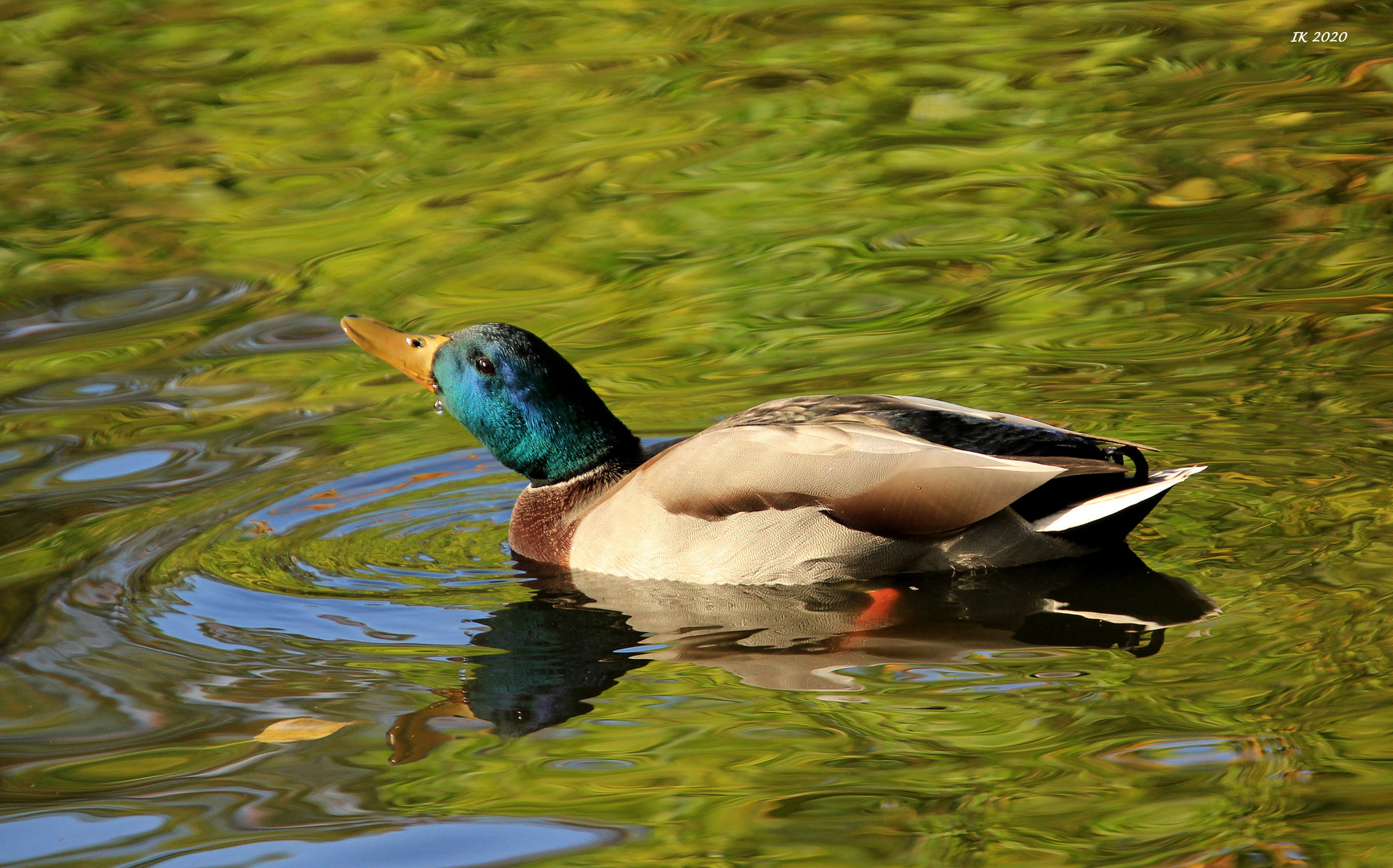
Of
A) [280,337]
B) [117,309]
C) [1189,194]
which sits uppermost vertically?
[1189,194]

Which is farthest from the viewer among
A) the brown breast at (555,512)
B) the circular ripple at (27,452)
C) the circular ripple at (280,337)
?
the circular ripple at (280,337)

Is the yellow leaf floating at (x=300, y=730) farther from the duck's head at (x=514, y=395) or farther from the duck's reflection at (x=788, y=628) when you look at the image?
the duck's head at (x=514, y=395)

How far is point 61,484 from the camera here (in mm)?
7172

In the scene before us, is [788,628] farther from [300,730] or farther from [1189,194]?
[1189,194]

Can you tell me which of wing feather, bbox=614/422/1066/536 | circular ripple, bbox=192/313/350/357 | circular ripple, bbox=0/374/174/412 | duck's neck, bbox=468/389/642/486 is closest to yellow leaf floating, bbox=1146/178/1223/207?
duck's neck, bbox=468/389/642/486

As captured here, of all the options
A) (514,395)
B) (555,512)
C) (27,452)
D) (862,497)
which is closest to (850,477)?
(862,497)

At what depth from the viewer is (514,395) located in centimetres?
637

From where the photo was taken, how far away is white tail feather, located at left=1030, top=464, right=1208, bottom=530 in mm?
5355

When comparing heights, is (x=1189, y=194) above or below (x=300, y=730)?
above

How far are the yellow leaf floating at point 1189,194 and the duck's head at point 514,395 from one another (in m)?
3.93

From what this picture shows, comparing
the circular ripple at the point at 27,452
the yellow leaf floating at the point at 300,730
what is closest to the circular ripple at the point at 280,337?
the circular ripple at the point at 27,452

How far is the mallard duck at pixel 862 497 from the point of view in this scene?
5426mm

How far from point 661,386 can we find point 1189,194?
10.8ft

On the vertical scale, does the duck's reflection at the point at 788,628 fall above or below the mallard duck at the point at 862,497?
below
